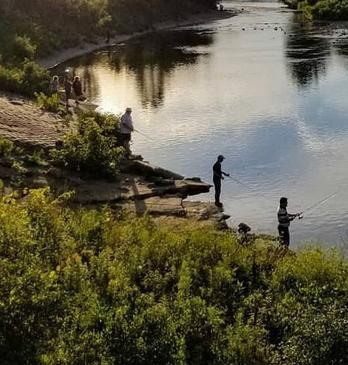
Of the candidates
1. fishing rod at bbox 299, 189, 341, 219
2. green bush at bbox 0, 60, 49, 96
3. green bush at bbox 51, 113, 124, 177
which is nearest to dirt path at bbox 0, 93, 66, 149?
green bush at bbox 51, 113, 124, 177

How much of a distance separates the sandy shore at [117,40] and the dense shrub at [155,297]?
40.6 m

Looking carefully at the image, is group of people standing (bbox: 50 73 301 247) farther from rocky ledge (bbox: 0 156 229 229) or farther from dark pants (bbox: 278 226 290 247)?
rocky ledge (bbox: 0 156 229 229)

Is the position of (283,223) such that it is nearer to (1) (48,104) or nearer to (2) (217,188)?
(2) (217,188)

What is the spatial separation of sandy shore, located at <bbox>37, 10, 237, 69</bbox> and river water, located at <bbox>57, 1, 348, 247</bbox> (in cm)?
176

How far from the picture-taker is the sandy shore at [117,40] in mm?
58125

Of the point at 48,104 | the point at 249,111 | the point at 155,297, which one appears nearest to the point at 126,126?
the point at 48,104

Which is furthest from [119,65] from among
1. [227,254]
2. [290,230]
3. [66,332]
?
[66,332]

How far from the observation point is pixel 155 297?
47.9 feet

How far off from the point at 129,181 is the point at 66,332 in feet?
44.2

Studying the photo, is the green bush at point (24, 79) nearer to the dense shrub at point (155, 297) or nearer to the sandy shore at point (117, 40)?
the sandy shore at point (117, 40)

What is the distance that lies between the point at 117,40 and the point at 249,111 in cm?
3881

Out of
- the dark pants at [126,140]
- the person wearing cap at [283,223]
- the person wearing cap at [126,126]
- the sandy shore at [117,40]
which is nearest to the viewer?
the person wearing cap at [283,223]

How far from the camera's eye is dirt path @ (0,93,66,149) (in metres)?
26.6

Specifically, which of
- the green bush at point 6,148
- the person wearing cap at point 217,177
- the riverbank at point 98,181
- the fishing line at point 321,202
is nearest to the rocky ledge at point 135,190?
the riverbank at point 98,181
